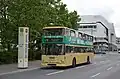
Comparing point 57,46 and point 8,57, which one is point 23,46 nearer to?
point 57,46

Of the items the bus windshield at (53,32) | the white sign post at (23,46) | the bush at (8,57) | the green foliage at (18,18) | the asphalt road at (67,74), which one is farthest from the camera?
the bush at (8,57)

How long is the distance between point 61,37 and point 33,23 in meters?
5.67

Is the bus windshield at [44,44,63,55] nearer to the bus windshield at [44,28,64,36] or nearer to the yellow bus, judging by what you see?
the yellow bus

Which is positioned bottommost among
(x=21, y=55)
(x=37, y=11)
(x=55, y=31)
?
(x=21, y=55)

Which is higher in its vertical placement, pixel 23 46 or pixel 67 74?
pixel 23 46

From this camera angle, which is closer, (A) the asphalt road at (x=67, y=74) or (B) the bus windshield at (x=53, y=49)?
(A) the asphalt road at (x=67, y=74)

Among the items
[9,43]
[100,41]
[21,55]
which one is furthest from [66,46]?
[100,41]

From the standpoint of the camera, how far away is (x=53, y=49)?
2706cm

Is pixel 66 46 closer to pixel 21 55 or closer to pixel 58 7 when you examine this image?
pixel 21 55

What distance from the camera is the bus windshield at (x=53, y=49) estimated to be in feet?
88.1

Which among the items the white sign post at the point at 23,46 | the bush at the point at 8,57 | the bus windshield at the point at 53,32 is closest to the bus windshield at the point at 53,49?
the bus windshield at the point at 53,32

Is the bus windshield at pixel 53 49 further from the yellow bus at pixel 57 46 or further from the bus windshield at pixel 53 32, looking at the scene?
the bus windshield at pixel 53 32

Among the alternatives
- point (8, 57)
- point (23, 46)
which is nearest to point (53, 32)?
point (23, 46)

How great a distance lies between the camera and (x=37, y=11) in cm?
3075
